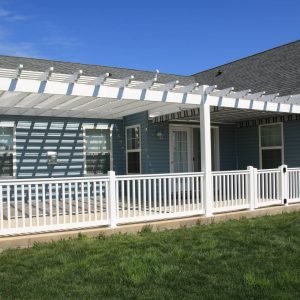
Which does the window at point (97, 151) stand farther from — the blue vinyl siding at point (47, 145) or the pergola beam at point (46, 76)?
the pergola beam at point (46, 76)

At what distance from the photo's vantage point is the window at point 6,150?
35.7ft

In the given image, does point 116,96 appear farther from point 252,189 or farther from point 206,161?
point 252,189

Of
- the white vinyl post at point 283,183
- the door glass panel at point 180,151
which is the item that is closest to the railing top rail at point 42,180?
the white vinyl post at point 283,183

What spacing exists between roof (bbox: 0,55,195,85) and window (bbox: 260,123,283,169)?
3.94 meters

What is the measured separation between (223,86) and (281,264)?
996 centimetres

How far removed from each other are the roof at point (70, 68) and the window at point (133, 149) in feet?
6.32

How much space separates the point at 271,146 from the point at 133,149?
→ 13.9 ft

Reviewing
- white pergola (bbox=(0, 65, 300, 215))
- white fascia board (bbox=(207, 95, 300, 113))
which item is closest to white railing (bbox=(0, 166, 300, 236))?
white pergola (bbox=(0, 65, 300, 215))

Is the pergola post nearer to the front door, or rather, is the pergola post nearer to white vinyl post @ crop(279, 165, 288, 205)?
white vinyl post @ crop(279, 165, 288, 205)

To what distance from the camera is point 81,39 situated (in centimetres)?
1253

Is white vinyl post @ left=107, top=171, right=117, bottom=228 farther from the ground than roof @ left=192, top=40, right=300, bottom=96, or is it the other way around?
roof @ left=192, top=40, right=300, bottom=96

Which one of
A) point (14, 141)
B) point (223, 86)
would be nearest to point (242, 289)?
point (14, 141)

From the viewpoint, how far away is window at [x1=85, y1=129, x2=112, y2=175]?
12.2m

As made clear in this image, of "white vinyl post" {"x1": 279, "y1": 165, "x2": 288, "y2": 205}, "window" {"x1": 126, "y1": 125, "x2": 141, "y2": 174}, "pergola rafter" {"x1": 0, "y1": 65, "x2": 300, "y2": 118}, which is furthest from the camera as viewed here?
"window" {"x1": 126, "y1": 125, "x2": 141, "y2": 174}
